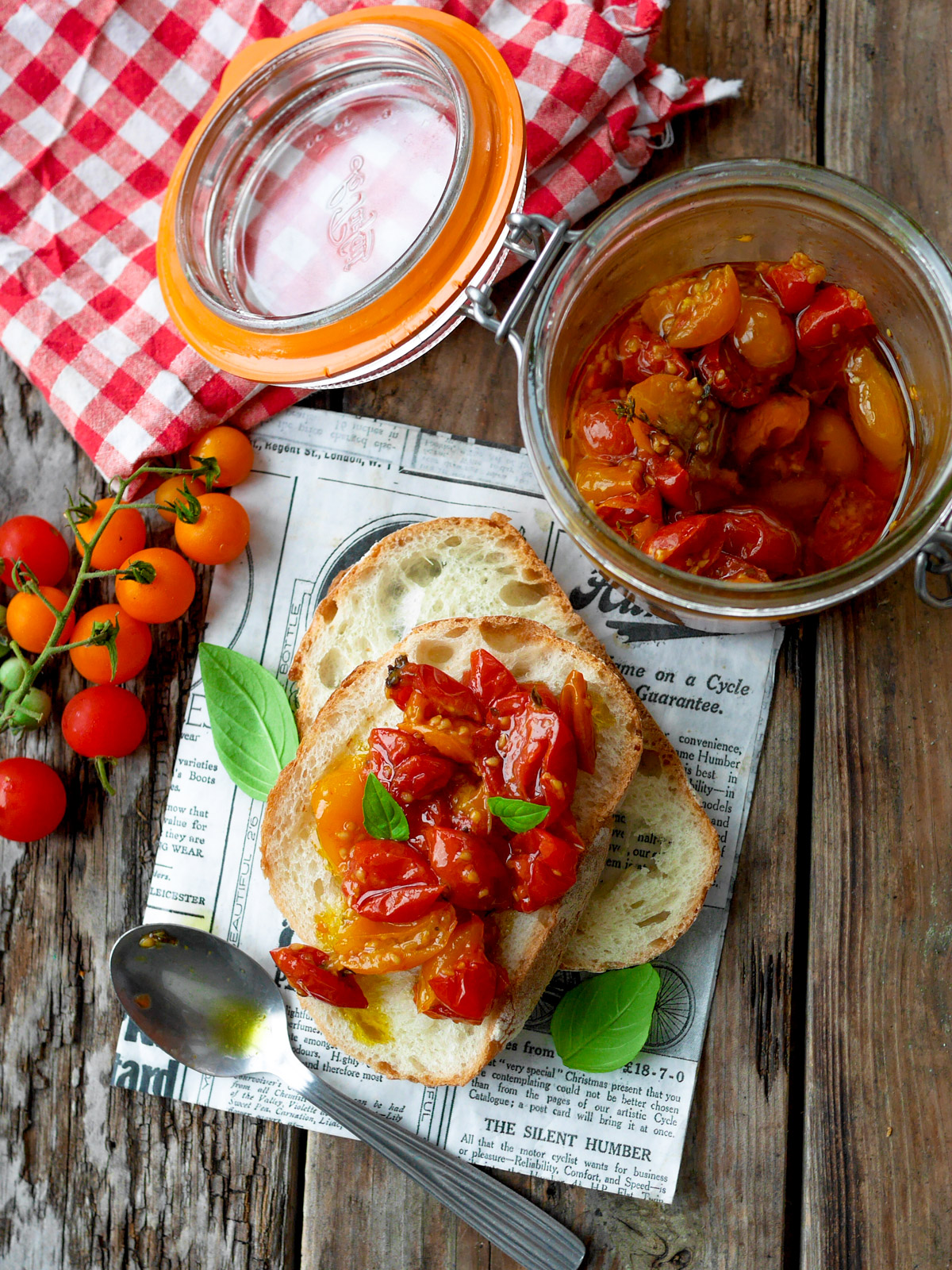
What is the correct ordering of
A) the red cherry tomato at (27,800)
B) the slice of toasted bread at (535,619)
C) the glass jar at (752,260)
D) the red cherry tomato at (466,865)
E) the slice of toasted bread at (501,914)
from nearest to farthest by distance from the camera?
the glass jar at (752,260) → the red cherry tomato at (466,865) → the slice of toasted bread at (501,914) → the slice of toasted bread at (535,619) → the red cherry tomato at (27,800)

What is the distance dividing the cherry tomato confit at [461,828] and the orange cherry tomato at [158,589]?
46 cm

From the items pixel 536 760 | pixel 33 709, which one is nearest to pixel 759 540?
pixel 536 760

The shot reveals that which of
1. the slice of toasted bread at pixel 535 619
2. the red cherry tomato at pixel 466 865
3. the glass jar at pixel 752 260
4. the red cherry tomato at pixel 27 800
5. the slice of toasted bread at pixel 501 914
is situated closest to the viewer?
the glass jar at pixel 752 260

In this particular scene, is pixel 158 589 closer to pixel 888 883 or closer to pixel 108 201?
pixel 108 201

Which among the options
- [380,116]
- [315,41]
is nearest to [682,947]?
[380,116]

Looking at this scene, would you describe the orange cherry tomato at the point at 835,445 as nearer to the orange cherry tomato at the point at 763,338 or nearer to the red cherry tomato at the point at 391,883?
the orange cherry tomato at the point at 763,338

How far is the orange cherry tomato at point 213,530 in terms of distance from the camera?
65.1 inches

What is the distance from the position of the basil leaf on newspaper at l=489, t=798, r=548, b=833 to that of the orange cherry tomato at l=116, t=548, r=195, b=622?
0.70 meters

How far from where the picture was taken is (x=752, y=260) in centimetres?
148

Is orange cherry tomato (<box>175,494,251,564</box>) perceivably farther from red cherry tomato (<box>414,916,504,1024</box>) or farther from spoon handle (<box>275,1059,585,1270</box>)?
spoon handle (<box>275,1059,585,1270</box>)

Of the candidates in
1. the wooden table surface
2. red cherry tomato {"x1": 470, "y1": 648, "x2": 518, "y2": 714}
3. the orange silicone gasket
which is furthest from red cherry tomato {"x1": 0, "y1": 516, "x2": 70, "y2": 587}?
red cherry tomato {"x1": 470, "y1": 648, "x2": 518, "y2": 714}

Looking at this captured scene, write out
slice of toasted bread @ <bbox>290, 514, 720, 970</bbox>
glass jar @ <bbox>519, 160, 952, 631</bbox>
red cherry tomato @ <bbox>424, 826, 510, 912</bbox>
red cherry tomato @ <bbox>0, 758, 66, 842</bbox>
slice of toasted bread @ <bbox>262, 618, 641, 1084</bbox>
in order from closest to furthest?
glass jar @ <bbox>519, 160, 952, 631</bbox> < red cherry tomato @ <bbox>424, 826, 510, 912</bbox> < slice of toasted bread @ <bbox>262, 618, 641, 1084</bbox> < slice of toasted bread @ <bbox>290, 514, 720, 970</bbox> < red cherry tomato @ <bbox>0, 758, 66, 842</bbox>

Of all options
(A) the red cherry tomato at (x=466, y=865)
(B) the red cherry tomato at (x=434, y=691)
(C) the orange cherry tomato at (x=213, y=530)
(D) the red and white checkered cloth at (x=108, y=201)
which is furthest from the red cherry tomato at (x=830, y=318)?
(C) the orange cherry tomato at (x=213, y=530)

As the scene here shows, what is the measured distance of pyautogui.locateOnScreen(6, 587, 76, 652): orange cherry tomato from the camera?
1.70 m
